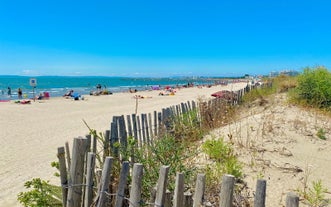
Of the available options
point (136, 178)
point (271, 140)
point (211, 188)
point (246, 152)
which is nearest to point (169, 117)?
point (246, 152)

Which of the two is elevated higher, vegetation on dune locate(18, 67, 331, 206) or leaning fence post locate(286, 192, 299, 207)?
leaning fence post locate(286, 192, 299, 207)

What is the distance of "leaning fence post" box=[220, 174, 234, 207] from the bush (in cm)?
866

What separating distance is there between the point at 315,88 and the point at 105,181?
29.7ft

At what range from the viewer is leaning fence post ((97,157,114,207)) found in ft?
8.37

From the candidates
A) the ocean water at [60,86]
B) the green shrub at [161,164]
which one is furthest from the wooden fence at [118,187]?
the ocean water at [60,86]

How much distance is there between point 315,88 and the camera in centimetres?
958

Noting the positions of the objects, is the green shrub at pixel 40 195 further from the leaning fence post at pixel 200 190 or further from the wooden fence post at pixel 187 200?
the leaning fence post at pixel 200 190

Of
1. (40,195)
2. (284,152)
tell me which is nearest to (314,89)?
(284,152)

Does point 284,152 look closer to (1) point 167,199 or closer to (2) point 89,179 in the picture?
(1) point 167,199

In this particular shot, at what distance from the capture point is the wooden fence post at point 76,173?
9.49ft

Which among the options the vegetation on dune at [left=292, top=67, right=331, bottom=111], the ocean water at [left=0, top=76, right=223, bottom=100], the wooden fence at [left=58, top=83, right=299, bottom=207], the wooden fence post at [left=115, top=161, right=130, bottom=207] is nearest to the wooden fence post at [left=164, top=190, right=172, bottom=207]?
the wooden fence at [left=58, top=83, right=299, bottom=207]

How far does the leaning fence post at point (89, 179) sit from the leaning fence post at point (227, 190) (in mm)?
1338

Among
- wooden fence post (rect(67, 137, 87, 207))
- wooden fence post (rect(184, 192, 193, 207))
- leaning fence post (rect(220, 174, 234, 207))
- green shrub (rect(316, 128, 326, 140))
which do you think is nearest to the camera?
leaning fence post (rect(220, 174, 234, 207))

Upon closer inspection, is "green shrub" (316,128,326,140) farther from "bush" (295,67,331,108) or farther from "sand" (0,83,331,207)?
"bush" (295,67,331,108)
